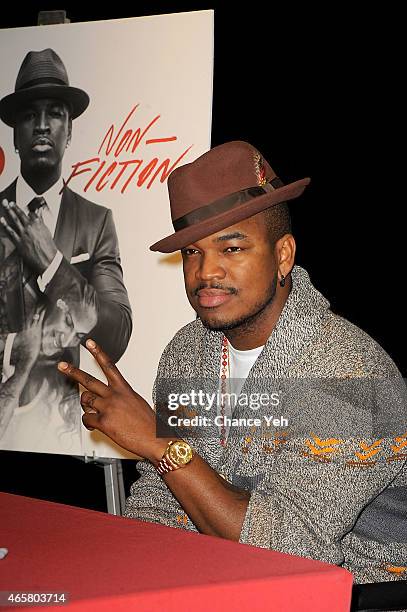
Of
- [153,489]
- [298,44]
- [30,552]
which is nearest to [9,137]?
[298,44]

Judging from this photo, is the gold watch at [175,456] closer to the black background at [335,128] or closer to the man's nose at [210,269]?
the man's nose at [210,269]

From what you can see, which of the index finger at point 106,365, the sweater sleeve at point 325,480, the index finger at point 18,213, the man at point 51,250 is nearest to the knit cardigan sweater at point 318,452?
the sweater sleeve at point 325,480

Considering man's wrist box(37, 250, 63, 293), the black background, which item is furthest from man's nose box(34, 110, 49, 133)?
the black background

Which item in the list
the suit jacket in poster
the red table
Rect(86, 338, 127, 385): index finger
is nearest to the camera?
the red table

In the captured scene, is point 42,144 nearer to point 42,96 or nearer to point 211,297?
point 42,96

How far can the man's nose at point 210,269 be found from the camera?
1.90 metres

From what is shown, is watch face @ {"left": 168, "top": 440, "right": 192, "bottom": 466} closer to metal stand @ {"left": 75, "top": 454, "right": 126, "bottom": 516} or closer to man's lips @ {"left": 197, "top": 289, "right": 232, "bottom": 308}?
man's lips @ {"left": 197, "top": 289, "right": 232, "bottom": 308}

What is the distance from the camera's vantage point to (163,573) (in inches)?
35.0

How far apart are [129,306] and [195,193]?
2.78 ft

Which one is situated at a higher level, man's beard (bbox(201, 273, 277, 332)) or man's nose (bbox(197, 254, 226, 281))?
→ man's nose (bbox(197, 254, 226, 281))

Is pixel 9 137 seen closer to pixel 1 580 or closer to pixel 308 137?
pixel 308 137

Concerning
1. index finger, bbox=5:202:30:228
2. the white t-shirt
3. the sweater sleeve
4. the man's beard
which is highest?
index finger, bbox=5:202:30:228

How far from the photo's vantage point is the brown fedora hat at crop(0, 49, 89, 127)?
285 centimetres

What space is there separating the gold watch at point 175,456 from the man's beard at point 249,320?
43 cm
